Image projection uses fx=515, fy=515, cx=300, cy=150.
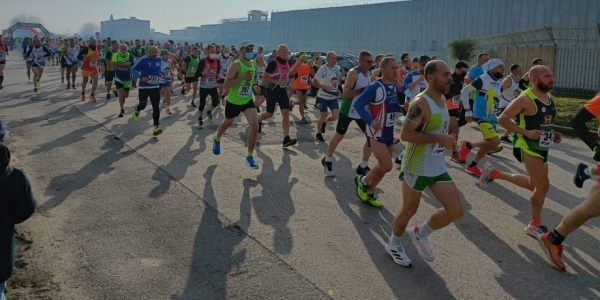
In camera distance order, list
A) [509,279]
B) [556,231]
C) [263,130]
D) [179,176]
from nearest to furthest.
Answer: [509,279] < [556,231] < [179,176] < [263,130]

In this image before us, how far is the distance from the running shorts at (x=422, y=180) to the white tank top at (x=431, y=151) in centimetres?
3

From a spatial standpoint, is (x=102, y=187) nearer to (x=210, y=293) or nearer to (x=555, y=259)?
(x=210, y=293)

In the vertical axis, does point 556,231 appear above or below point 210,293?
above

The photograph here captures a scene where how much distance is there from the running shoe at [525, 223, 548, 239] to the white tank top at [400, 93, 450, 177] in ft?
5.41

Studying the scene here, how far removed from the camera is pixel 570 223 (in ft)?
15.6

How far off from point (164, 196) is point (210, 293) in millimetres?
2753

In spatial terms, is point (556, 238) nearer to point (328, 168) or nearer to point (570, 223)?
point (570, 223)

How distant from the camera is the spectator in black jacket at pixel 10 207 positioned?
2.99 metres

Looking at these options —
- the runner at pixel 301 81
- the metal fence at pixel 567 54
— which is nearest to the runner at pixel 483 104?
the runner at pixel 301 81

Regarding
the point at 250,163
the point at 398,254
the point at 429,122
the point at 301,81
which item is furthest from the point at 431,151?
the point at 301,81

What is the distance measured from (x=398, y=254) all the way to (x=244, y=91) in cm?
431

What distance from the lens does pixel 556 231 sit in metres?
4.84

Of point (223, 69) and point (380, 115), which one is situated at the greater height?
point (223, 69)

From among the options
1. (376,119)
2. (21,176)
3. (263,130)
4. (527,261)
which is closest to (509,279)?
(527,261)
